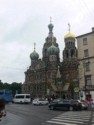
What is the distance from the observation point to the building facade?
50438mm

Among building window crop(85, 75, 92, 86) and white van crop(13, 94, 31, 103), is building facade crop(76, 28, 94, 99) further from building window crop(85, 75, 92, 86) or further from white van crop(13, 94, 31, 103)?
white van crop(13, 94, 31, 103)

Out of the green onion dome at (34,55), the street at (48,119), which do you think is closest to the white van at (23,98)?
the street at (48,119)

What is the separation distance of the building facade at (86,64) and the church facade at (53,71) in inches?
708

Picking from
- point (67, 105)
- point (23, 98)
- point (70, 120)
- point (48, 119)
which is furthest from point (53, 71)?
point (70, 120)

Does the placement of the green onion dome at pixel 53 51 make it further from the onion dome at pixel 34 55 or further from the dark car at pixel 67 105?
the dark car at pixel 67 105

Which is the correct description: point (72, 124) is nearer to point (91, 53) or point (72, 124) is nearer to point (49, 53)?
point (91, 53)

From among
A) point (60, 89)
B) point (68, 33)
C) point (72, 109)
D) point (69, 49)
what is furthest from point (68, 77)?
point (72, 109)

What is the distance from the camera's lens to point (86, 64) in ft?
169

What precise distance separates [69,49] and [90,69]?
33.7 meters

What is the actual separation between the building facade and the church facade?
1797 centimetres

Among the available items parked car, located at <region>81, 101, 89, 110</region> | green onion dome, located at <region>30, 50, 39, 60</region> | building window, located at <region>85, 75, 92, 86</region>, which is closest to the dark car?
parked car, located at <region>81, 101, 89, 110</region>

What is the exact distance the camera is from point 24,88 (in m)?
95.0

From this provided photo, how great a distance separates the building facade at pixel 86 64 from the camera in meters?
50.4

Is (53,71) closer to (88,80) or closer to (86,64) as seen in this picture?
(86,64)
